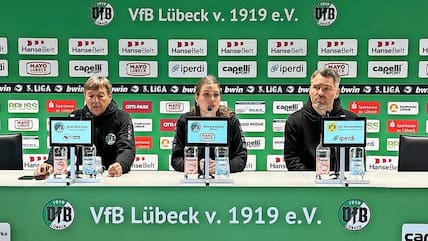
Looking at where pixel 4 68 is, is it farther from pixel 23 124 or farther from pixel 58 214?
pixel 58 214

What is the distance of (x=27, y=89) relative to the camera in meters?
4.92

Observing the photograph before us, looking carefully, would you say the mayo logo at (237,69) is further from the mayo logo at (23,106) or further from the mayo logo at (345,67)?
the mayo logo at (23,106)

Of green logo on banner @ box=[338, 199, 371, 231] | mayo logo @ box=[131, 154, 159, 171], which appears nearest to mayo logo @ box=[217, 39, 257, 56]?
mayo logo @ box=[131, 154, 159, 171]

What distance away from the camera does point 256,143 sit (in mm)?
5004

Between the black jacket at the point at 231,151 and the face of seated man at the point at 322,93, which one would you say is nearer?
the black jacket at the point at 231,151

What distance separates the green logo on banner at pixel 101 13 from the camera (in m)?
4.87

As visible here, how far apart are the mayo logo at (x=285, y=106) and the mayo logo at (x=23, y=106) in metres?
2.16

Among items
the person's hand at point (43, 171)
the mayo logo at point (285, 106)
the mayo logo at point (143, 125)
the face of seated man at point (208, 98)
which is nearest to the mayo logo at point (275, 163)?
the mayo logo at point (285, 106)

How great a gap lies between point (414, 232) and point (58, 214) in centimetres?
165

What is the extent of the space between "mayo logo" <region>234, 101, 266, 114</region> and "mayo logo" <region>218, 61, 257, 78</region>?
9.6 inches

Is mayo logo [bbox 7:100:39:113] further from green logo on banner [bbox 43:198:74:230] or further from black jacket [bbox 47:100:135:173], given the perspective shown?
green logo on banner [bbox 43:198:74:230]

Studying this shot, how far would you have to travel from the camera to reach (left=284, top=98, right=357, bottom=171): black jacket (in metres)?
3.37

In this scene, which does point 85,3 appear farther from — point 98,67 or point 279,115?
point 279,115

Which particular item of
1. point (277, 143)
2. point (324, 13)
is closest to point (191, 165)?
point (277, 143)
